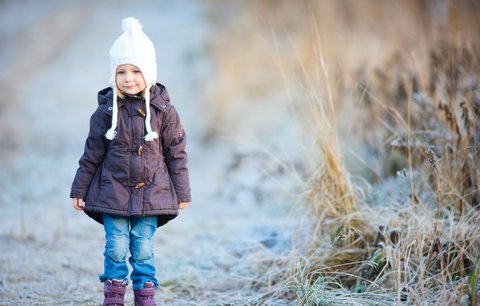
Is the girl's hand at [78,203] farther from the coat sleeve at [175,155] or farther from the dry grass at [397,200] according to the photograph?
the dry grass at [397,200]

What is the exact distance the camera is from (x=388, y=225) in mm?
3094

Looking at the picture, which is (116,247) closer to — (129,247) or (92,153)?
(129,247)

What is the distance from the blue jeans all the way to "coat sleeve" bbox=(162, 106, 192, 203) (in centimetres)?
18

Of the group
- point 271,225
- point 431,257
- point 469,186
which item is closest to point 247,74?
point 271,225

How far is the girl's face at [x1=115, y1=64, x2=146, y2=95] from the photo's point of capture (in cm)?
263

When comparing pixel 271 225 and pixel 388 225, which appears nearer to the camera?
pixel 388 225

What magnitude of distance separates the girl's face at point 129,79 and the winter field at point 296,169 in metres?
0.99

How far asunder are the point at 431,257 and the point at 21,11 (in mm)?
13374

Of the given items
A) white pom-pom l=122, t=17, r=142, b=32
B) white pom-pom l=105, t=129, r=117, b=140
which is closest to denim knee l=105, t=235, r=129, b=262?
white pom-pom l=105, t=129, r=117, b=140

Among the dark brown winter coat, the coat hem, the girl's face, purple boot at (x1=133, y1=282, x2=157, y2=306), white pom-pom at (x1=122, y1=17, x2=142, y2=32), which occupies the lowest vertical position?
purple boot at (x1=133, y1=282, x2=157, y2=306)

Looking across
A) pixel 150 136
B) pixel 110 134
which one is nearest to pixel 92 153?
pixel 110 134

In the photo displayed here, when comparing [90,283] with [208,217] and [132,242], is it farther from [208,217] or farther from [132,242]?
[208,217]

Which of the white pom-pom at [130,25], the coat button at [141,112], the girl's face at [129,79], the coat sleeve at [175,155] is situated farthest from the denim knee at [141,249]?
the white pom-pom at [130,25]

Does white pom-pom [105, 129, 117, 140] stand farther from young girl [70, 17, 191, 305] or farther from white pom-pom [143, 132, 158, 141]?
white pom-pom [143, 132, 158, 141]
